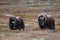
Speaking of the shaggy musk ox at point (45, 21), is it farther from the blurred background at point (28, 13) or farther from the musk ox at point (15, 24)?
the musk ox at point (15, 24)

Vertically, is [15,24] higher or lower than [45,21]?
lower

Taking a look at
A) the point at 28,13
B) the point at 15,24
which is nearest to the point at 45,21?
the point at 15,24

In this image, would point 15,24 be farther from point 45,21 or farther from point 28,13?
point 28,13

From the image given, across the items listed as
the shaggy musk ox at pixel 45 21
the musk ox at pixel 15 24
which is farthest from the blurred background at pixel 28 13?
the shaggy musk ox at pixel 45 21

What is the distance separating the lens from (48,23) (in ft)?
73.9

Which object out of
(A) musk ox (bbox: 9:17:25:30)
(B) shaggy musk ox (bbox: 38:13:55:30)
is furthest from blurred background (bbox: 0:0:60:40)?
(B) shaggy musk ox (bbox: 38:13:55:30)

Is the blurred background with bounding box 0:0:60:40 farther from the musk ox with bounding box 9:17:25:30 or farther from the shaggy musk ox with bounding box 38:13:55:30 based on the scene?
the shaggy musk ox with bounding box 38:13:55:30

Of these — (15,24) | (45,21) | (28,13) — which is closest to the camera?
(45,21)

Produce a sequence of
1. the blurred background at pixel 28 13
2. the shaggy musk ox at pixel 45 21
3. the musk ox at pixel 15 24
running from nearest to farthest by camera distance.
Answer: the shaggy musk ox at pixel 45 21 < the musk ox at pixel 15 24 < the blurred background at pixel 28 13

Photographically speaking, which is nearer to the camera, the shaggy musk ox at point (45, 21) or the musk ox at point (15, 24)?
the shaggy musk ox at point (45, 21)

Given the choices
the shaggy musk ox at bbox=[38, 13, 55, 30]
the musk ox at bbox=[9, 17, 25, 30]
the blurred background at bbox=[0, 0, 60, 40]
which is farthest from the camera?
the blurred background at bbox=[0, 0, 60, 40]

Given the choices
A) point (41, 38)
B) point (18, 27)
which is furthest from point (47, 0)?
Result: point (41, 38)

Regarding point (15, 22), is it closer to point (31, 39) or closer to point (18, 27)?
point (18, 27)

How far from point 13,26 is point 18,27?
0.37 meters
